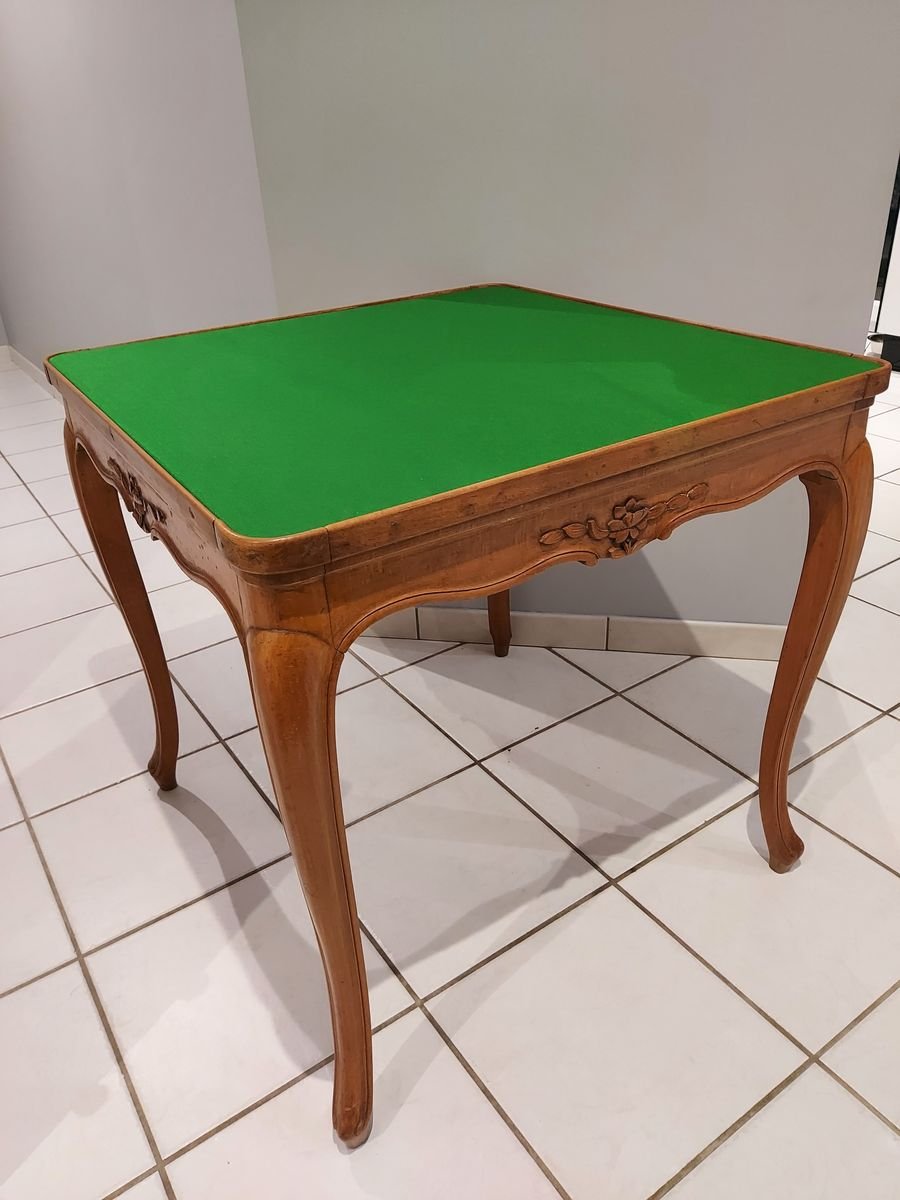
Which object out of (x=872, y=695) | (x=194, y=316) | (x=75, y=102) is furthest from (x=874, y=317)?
(x=75, y=102)

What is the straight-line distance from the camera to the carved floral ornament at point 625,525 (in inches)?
33.6

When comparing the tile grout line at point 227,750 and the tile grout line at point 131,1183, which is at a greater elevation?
the tile grout line at point 131,1183


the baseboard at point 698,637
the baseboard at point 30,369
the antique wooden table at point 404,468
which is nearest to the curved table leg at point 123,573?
the antique wooden table at point 404,468

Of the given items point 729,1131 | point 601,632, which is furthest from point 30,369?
point 729,1131

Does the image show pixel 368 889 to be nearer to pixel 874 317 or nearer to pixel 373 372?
pixel 373 372

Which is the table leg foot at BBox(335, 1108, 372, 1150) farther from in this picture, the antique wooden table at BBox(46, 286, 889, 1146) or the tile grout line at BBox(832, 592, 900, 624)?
the tile grout line at BBox(832, 592, 900, 624)

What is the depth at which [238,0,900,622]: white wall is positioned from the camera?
1.38m

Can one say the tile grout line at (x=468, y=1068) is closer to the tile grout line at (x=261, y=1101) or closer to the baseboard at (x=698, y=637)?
the tile grout line at (x=261, y=1101)

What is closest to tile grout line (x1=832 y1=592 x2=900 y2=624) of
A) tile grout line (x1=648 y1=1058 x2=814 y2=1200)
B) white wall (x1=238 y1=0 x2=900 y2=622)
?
white wall (x1=238 y1=0 x2=900 y2=622)

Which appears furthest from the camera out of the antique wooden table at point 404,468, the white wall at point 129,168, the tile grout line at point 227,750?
the white wall at point 129,168

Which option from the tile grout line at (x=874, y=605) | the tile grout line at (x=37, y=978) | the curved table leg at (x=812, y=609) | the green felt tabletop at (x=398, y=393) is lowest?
the tile grout line at (x=874, y=605)

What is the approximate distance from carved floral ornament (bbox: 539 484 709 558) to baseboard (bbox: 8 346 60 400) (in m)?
3.52

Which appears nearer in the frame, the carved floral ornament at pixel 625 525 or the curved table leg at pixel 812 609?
the carved floral ornament at pixel 625 525

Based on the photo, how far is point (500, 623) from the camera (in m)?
1.83
